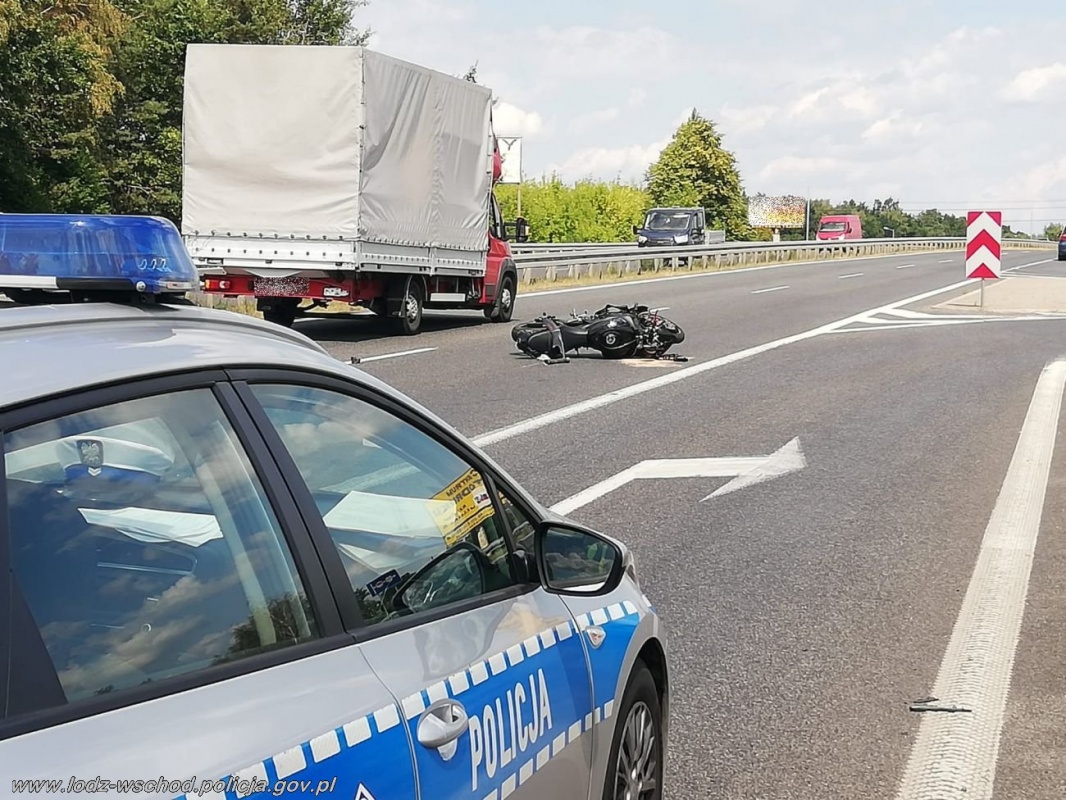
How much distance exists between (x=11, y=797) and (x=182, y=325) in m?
1.01

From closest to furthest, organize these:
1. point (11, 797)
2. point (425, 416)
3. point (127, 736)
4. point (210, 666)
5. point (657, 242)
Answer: point (11, 797), point (127, 736), point (210, 666), point (425, 416), point (657, 242)

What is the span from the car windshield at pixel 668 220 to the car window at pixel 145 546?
1823 inches

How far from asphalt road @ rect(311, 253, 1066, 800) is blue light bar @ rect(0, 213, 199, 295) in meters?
2.57

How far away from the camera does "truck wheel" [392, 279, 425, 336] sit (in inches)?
733

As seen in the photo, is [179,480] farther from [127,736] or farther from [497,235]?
[497,235]

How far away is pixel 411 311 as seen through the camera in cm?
1889

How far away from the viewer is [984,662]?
5473mm

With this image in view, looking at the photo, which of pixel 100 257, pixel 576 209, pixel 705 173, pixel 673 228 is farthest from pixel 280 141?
pixel 705 173

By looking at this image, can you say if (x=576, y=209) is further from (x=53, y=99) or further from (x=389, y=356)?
(x=389, y=356)

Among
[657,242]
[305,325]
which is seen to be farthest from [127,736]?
[657,242]

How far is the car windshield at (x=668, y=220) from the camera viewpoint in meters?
48.0

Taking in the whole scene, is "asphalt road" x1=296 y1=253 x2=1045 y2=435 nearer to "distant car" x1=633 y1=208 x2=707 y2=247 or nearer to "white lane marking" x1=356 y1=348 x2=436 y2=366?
"white lane marking" x1=356 y1=348 x2=436 y2=366

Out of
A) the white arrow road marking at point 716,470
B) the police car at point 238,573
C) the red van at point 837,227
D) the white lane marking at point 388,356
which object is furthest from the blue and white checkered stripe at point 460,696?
the red van at point 837,227

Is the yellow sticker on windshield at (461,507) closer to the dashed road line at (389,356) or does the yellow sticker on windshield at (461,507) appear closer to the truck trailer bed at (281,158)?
the dashed road line at (389,356)
